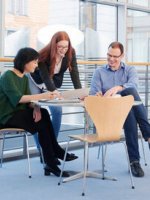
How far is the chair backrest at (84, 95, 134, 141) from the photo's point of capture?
2.76 m

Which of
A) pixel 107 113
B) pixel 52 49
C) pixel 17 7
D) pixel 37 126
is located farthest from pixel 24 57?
pixel 17 7

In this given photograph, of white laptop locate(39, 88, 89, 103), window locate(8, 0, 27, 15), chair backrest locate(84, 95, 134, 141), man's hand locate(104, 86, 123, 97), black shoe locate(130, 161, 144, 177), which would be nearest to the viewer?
chair backrest locate(84, 95, 134, 141)

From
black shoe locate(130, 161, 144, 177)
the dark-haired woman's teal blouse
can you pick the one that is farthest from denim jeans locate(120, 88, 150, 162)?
the dark-haired woman's teal blouse

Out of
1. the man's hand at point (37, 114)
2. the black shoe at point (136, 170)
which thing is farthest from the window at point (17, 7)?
the black shoe at point (136, 170)

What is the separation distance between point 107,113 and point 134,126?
0.52 meters

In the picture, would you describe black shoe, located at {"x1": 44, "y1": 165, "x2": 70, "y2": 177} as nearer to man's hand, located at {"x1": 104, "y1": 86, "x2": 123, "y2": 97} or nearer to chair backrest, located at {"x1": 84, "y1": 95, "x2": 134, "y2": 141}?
chair backrest, located at {"x1": 84, "y1": 95, "x2": 134, "y2": 141}

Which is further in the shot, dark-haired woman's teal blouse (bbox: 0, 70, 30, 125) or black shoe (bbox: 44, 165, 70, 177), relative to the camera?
black shoe (bbox: 44, 165, 70, 177)

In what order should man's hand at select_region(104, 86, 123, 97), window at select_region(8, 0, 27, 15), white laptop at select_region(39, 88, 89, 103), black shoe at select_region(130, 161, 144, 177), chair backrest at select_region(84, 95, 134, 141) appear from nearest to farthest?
chair backrest at select_region(84, 95, 134, 141) < white laptop at select_region(39, 88, 89, 103) < man's hand at select_region(104, 86, 123, 97) < black shoe at select_region(130, 161, 144, 177) < window at select_region(8, 0, 27, 15)

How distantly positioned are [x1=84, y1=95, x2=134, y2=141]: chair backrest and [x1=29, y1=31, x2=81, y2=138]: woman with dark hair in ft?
1.74

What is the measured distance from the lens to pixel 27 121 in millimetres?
3139

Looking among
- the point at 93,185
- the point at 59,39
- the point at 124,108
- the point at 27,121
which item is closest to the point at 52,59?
the point at 59,39

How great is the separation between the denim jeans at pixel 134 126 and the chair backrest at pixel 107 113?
372mm

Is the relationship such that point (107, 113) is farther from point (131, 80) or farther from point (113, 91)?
point (131, 80)

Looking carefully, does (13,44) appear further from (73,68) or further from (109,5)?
(109,5)
